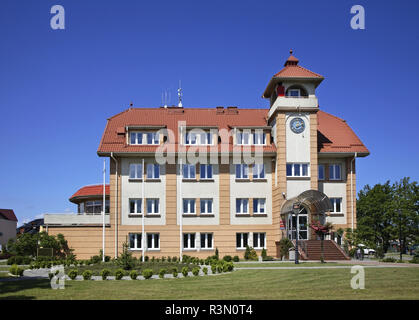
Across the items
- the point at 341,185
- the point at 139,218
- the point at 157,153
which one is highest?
the point at 157,153

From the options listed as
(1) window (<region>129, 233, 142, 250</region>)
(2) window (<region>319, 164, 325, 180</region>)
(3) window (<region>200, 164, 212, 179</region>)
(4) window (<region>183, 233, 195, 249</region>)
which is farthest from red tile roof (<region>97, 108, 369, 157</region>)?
(4) window (<region>183, 233, 195, 249</region>)

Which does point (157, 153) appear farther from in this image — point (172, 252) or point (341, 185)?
point (341, 185)

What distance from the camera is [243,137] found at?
145ft

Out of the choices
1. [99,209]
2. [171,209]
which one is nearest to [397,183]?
[171,209]

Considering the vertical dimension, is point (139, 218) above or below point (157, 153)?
below

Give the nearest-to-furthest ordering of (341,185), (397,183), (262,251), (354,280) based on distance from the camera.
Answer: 1. (354,280)
2. (262,251)
3. (341,185)
4. (397,183)

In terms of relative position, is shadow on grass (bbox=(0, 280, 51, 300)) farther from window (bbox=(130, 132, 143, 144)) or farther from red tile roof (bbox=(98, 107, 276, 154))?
window (bbox=(130, 132, 143, 144))

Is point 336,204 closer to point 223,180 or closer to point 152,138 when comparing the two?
point 223,180

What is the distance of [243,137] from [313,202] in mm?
8518

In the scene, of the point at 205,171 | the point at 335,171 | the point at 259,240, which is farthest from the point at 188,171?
the point at 335,171

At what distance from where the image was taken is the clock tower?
41406 millimetres

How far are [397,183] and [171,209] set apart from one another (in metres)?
24.1

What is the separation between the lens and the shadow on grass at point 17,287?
16.6m

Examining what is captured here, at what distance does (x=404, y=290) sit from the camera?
17.2 metres
